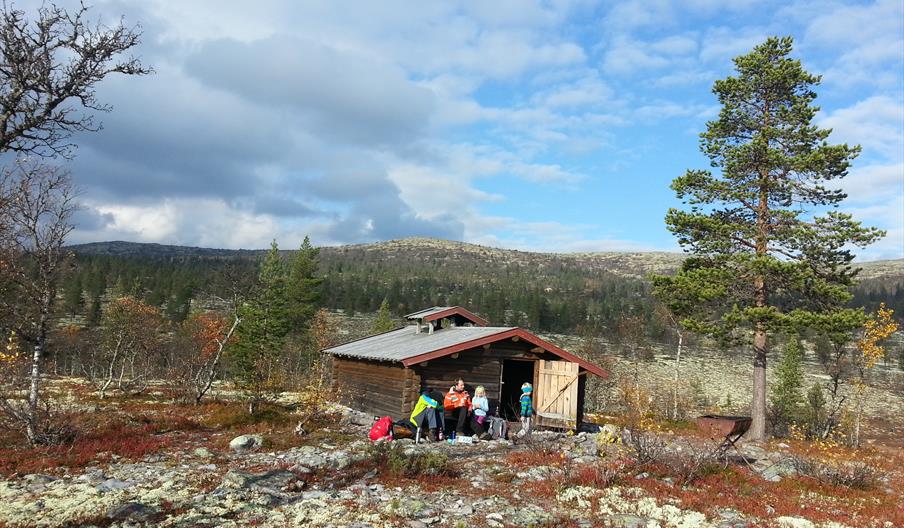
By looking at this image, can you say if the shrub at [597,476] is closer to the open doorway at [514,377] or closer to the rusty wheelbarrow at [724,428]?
the rusty wheelbarrow at [724,428]

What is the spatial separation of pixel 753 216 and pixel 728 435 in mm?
12095

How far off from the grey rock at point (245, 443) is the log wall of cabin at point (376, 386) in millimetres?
5672

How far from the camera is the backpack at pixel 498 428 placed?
63.0 ft

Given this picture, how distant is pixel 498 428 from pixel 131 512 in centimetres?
1231

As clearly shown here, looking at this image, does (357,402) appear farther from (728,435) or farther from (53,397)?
(728,435)

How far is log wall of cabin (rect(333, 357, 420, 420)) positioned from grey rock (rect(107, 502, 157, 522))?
37.7 ft

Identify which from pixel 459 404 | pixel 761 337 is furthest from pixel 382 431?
pixel 761 337

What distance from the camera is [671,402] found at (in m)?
42.1

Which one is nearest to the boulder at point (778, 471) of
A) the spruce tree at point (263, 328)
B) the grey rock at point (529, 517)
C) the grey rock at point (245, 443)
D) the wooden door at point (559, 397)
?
the wooden door at point (559, 397)

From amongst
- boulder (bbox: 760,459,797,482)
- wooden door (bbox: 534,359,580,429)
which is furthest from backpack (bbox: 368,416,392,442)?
boulder (bbox: 760,459,797,482)

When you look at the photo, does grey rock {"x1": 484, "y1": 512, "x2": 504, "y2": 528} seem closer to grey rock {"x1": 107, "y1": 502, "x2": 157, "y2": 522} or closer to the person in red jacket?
grey rock {"x1": 107, "y1": 502, "x2": 157, "y2": 522}

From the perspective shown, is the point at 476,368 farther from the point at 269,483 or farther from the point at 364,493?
the point at 269,483

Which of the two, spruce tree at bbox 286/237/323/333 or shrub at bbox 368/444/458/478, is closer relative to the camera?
shrub at bbox 368/444/458/478

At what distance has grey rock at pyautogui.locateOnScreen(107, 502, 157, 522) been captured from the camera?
8.77 metres
